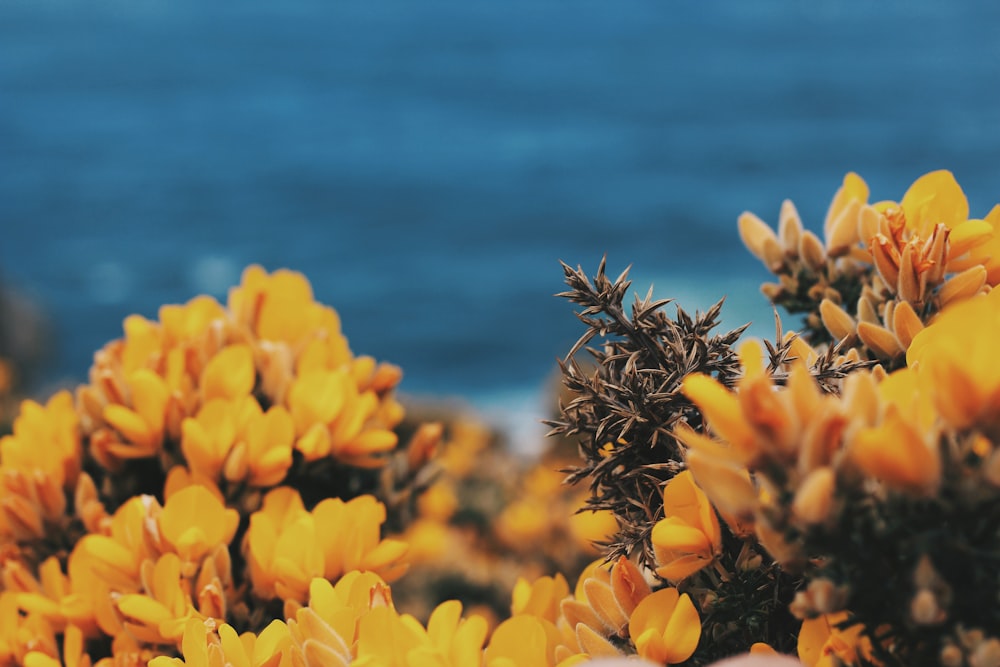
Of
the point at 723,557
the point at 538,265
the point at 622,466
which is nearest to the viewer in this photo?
the point at 723,557

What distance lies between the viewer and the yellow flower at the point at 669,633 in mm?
1194

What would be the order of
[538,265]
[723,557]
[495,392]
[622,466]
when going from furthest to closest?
[538,265], [495,392], [622,466], [723,557]

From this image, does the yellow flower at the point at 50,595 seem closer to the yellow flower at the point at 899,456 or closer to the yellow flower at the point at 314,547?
the yellow flower at the point at 314,547

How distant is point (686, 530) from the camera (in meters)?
1.16

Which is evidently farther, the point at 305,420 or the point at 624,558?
the point at 305,420

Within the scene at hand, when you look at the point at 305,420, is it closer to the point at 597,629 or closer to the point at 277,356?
the point at 277,356

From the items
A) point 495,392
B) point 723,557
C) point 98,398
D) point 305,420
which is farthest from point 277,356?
point 495,392

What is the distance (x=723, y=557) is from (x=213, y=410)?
89 cm

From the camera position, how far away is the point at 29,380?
13188 millimetres

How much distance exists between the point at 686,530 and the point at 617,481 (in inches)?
7.6

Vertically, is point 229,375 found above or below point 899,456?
above

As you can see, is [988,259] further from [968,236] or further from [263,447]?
[263,447]

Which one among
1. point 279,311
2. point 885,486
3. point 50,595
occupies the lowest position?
point 885,486

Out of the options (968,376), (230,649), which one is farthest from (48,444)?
(968,376)
